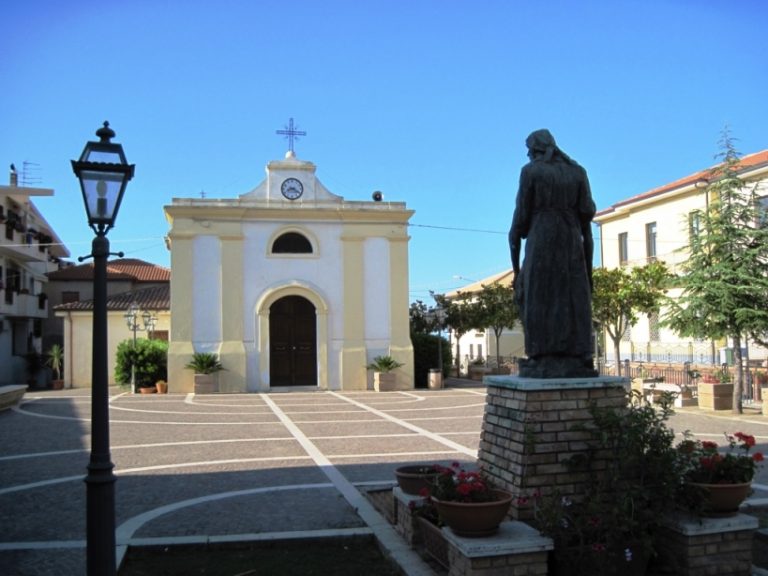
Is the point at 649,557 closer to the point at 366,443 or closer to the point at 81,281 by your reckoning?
the point at 366,443

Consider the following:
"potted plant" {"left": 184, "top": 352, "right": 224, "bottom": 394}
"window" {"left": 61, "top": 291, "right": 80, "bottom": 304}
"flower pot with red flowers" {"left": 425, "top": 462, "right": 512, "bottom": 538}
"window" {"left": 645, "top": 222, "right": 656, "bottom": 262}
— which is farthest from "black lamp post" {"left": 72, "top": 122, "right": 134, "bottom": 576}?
"window" {"left": 61, "top": 291, "right": 80, "bottom": 304}

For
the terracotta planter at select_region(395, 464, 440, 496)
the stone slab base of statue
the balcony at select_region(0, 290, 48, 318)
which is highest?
the balcony at select_region(0, 290, 48, 318)

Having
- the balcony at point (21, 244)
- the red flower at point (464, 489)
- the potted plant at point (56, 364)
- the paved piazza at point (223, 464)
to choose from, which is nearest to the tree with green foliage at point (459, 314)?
the paved piazza at point (223, 464)

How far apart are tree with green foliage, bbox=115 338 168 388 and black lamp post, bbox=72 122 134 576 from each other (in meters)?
20.7

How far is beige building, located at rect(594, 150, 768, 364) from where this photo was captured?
2462 cm

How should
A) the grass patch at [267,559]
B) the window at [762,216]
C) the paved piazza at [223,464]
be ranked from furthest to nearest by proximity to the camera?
1. the window at [762,216]
2. the paved piazza at [223,464]
3. the grass patch at [267,559]

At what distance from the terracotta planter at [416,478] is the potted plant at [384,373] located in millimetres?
17813

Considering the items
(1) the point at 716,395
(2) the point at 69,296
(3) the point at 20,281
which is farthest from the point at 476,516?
(2) the point at 69,296

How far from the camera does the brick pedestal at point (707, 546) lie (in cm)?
470

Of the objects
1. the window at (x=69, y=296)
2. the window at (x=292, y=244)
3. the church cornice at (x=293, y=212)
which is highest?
the church cornice at (x=293, y=212)

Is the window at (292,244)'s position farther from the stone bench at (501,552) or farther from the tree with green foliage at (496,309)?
the stone bench at (501,552)

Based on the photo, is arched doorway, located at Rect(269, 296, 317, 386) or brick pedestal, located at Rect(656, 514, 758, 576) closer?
brick pedestal, located at Rect(656, 514, 758, 576)

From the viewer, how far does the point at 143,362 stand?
24547mm

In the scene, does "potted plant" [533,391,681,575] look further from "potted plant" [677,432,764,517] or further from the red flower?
the red flower
